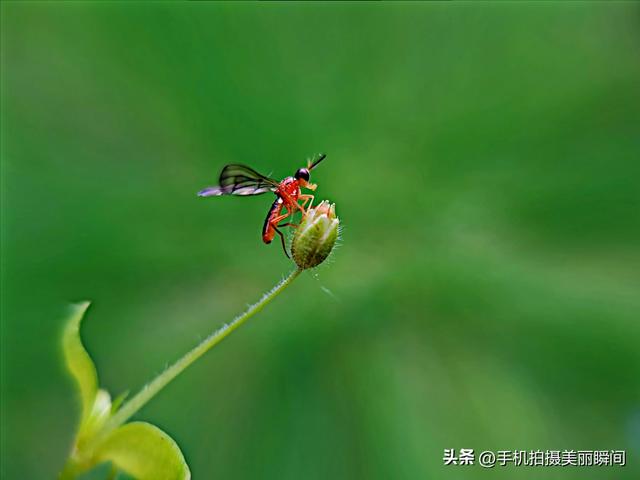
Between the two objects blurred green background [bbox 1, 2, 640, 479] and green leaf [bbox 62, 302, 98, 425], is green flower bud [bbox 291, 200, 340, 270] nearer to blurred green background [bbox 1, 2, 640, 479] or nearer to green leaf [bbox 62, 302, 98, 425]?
green leaf [bbox 62, 302, 98, 425]

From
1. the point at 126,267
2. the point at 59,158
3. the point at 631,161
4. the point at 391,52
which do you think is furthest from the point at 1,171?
the point at 631,161

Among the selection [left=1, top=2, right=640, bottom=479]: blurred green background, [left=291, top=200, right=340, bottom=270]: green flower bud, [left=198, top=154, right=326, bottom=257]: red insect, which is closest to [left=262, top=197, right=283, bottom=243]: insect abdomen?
[left=198, top=154, right=326, bottom=257]: red insect

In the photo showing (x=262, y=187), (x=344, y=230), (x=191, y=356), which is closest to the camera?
(x=191, y=356)

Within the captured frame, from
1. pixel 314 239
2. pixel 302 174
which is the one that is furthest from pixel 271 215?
pixel 314 239

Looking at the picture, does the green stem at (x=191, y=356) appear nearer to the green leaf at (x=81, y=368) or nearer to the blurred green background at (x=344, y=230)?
the green leaf at (x=81, y=368)

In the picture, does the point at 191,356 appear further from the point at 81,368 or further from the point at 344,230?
the point at 344,230

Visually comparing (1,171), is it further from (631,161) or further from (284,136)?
(631,161)
